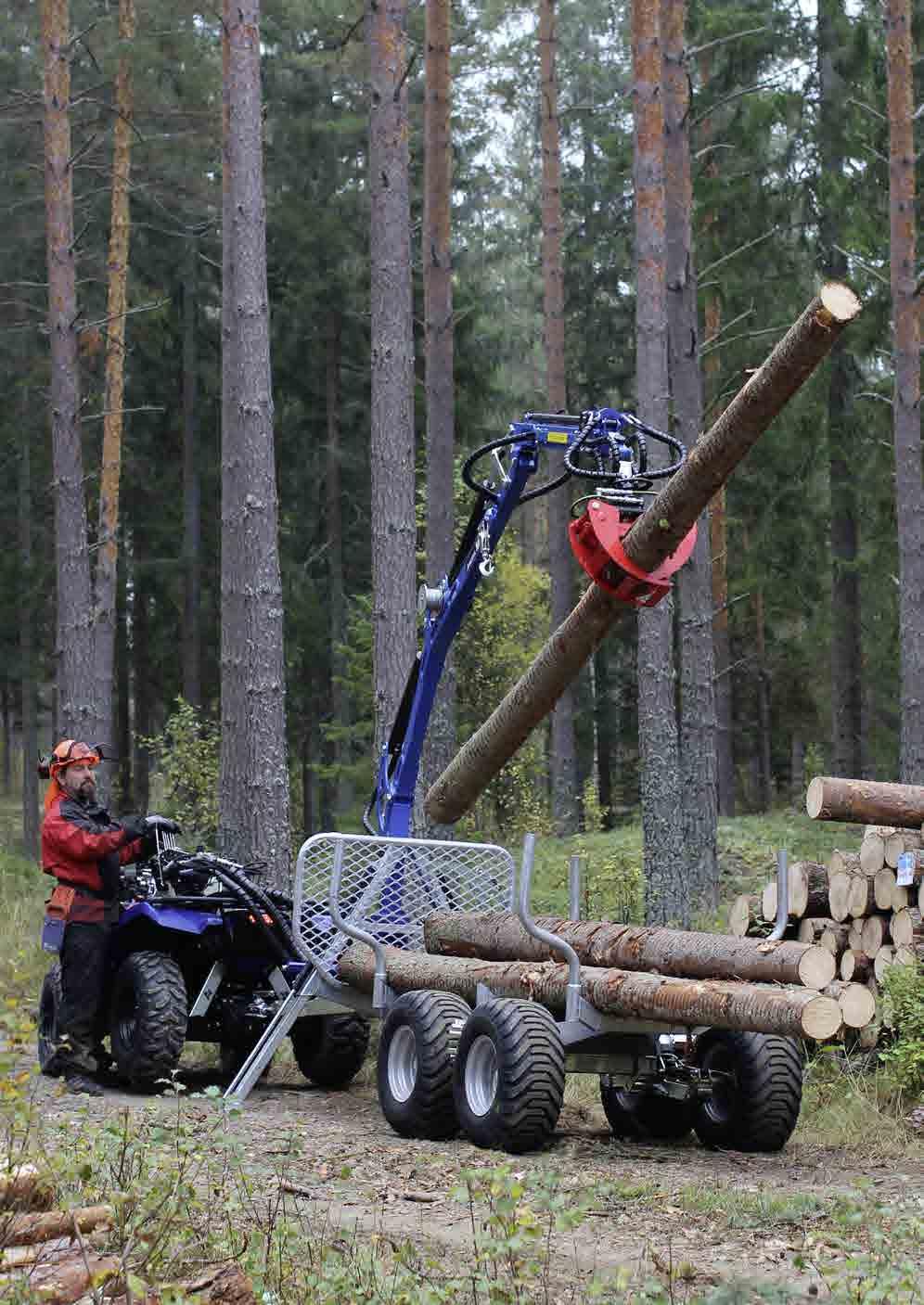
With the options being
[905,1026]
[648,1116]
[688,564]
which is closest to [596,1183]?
[648,1116]

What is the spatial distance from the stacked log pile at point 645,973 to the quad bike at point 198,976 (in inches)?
33.2

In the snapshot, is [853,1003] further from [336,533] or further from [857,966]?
[336,533]

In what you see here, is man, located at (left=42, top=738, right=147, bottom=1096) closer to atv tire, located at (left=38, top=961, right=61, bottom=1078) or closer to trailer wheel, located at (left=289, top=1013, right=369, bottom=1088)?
atv tire, located at (left=38, top=961, right=61, bottom=1078)

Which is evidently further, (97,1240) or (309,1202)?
(309,1202)

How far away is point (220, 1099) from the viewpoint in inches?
266

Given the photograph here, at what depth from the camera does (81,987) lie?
11.1 metres

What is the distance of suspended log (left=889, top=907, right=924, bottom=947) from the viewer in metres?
11.5

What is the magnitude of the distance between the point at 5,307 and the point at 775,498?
48.6 feet

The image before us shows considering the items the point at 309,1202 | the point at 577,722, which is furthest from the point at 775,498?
the point at 309,1202

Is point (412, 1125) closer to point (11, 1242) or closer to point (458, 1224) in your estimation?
point (458, 1224)

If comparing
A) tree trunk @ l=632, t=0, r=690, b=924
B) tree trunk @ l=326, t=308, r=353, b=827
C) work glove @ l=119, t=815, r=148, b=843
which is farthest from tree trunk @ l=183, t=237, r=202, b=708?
work glove @ l=119, t=815, r=148, b=843

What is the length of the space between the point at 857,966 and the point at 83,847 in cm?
520

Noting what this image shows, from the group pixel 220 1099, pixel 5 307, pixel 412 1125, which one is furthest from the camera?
pixel 5 307

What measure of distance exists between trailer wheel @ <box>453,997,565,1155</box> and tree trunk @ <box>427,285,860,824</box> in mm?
1582
